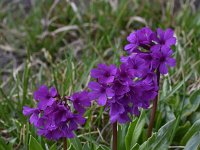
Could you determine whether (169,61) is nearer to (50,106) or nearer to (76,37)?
(50,106)

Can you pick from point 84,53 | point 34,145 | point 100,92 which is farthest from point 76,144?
point 84,53

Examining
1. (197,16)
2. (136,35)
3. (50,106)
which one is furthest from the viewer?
(197,16)

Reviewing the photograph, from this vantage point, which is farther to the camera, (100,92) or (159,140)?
(159,140)

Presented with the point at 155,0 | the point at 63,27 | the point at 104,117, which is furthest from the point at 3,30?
the point at 104,117

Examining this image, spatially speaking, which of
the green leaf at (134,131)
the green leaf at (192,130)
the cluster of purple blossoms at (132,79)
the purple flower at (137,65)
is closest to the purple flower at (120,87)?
the cluster of purple blossoms at (132,79)

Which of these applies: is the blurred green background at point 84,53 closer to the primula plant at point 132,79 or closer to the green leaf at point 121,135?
the green leaf at point 121,135

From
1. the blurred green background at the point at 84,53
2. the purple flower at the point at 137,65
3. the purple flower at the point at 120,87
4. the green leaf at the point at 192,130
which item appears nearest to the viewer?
the purple flower at the point at 120,87

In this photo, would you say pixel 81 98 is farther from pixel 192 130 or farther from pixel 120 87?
pixel 192 130

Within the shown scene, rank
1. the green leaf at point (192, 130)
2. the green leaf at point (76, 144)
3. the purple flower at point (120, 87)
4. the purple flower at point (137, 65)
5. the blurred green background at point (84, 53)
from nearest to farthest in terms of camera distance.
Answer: the purple flower at point (120, 87) → the purple flower at point (137, 65) → the green leaf at point (76, 144) → the green leaf at point (192, 130) → the blurred green background at point (84, 53)
